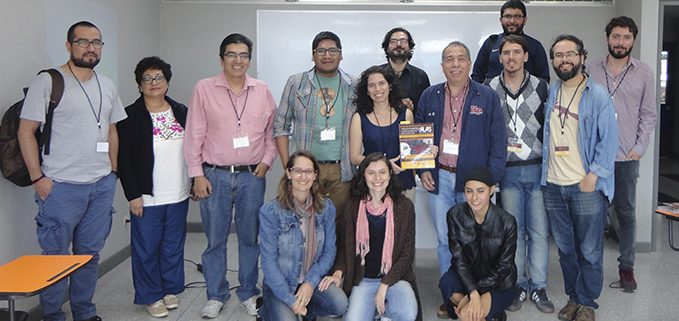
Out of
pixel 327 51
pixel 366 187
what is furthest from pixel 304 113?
pixel 366 187

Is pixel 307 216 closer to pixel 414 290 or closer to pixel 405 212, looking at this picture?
pixel 405 212

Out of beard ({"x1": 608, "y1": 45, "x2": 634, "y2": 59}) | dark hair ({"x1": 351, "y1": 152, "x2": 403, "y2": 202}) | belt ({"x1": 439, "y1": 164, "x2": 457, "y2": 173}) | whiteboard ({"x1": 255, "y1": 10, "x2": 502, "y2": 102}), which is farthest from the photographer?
whiteboard ({"x1": 255, "y1": 10, "x2": 502, "y2": 102})

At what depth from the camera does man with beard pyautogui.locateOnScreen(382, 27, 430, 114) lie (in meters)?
3.73

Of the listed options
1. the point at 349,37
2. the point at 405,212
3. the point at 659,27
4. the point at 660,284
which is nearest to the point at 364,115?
the point at 405,212

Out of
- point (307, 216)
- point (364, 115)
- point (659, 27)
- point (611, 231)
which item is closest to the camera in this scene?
point (307, 216)

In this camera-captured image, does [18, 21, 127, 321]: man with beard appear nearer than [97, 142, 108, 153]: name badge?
Yes

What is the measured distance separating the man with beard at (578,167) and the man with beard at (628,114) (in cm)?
80

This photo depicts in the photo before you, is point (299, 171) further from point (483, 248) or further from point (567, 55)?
point (567, 55)

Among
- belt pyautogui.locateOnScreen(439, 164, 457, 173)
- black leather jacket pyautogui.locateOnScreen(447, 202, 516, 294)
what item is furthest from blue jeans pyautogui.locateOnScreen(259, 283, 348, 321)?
belt pyautogui.locateOnScreen(439, 164, 457, 173)

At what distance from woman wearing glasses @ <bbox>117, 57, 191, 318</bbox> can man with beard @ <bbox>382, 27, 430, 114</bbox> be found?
1.61 metres

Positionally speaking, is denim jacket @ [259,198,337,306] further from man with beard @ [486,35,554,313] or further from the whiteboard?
the whiteboard

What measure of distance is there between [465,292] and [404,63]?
1.78m

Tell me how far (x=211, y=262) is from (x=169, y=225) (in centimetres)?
39

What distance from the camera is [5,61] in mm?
2941
